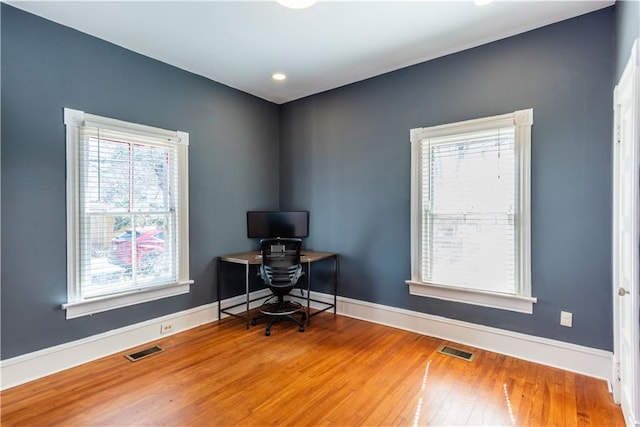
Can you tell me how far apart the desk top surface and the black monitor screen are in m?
0.27

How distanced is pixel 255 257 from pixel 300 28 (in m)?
2.42

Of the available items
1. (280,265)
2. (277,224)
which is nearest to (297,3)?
(280,265)

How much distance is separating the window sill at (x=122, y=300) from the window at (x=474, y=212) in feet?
8.19

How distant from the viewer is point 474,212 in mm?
3107

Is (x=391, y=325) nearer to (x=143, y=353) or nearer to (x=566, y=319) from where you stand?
(x=566, y=319)

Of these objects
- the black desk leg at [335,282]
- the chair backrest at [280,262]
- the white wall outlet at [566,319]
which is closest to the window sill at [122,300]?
the chair backrest at [280,262]

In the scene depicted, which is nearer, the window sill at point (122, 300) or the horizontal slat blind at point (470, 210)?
the window sill at point (122, 300)

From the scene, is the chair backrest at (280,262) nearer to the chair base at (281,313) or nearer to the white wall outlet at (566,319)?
the chair base at (281,313)

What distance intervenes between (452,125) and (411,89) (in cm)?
64

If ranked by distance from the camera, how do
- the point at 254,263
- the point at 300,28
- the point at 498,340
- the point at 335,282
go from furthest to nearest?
the point at 335,282, the point at 254,263, the point at 498,340, the point at 300,28

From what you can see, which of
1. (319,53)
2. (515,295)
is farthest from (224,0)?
(515,295)

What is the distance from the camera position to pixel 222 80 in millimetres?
3844

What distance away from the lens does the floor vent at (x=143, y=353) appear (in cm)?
288

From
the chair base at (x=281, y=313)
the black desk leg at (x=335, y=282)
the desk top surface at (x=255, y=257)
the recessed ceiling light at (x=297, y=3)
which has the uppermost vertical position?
the recessed ceiling light at (x=297, y=3)
